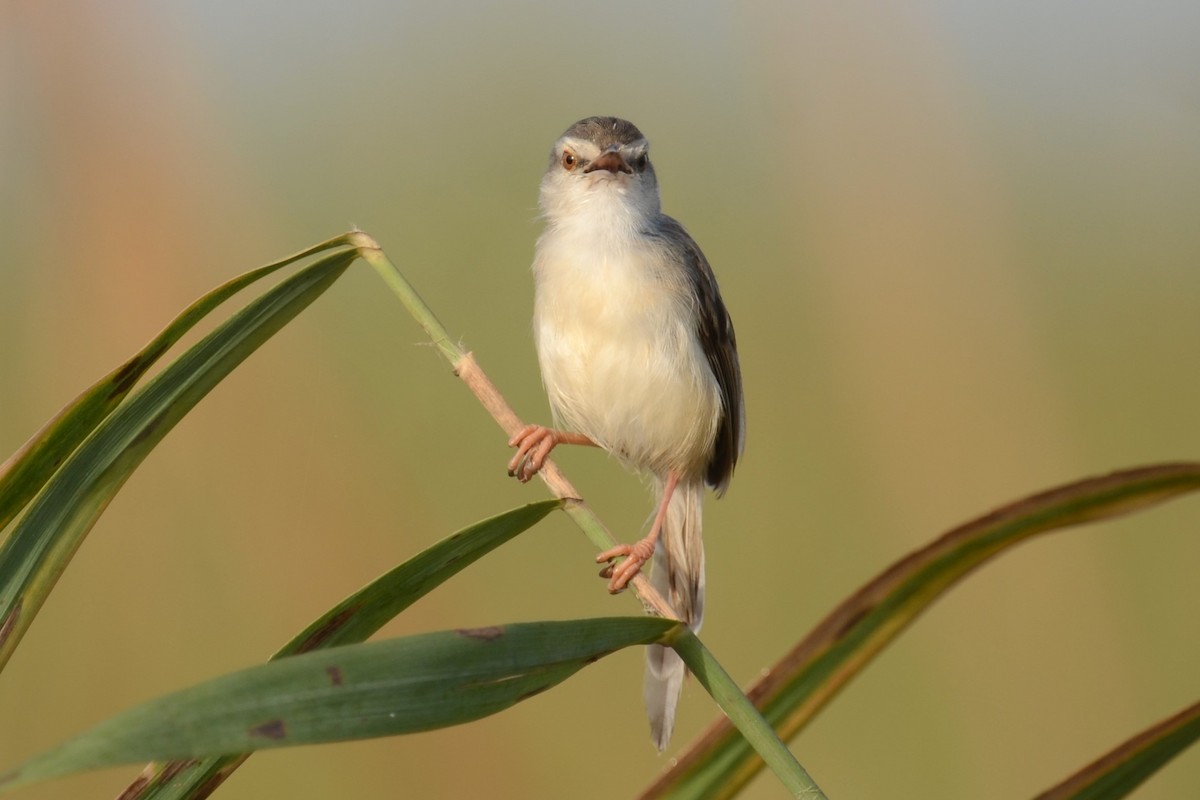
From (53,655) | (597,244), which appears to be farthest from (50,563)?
(53,655)

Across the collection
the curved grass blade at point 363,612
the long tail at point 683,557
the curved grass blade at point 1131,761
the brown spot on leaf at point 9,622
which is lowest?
the long tail at point 683,557

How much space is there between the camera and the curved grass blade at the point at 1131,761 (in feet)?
3.93

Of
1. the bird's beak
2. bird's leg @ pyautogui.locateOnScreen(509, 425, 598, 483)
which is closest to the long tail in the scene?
bird's leg @ pyautogui.locateOnScreen(509, 425, 598, 483)

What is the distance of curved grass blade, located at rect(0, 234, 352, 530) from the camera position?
1.15 m

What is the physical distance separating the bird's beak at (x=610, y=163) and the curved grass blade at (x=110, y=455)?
4.38 feet

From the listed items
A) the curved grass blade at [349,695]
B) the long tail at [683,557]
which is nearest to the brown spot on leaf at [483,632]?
the curved grass blade at [349,695]

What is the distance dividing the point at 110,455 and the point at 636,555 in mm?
1305

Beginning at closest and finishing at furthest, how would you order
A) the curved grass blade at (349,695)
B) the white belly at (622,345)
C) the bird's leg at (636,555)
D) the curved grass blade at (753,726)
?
1. the curved grass blade at (349,695)
2. the curved grass blade at (753,726)
3. the bird's leg at (636,555)
4. the white belly at (622,345)

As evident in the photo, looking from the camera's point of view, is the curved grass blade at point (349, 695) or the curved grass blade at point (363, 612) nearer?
the curved grass blade at point (349, 695)

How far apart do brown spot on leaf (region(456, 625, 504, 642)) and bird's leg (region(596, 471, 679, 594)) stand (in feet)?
2.31

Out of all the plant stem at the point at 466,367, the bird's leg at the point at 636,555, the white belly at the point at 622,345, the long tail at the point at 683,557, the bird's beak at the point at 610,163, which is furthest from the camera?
the long tail at the point at 683,557

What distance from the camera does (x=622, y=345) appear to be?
2512 mm

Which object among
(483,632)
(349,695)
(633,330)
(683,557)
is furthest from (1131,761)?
(683,557)

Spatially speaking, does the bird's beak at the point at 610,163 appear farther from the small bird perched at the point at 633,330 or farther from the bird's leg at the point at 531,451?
the bird's leg at the point at 531,451
